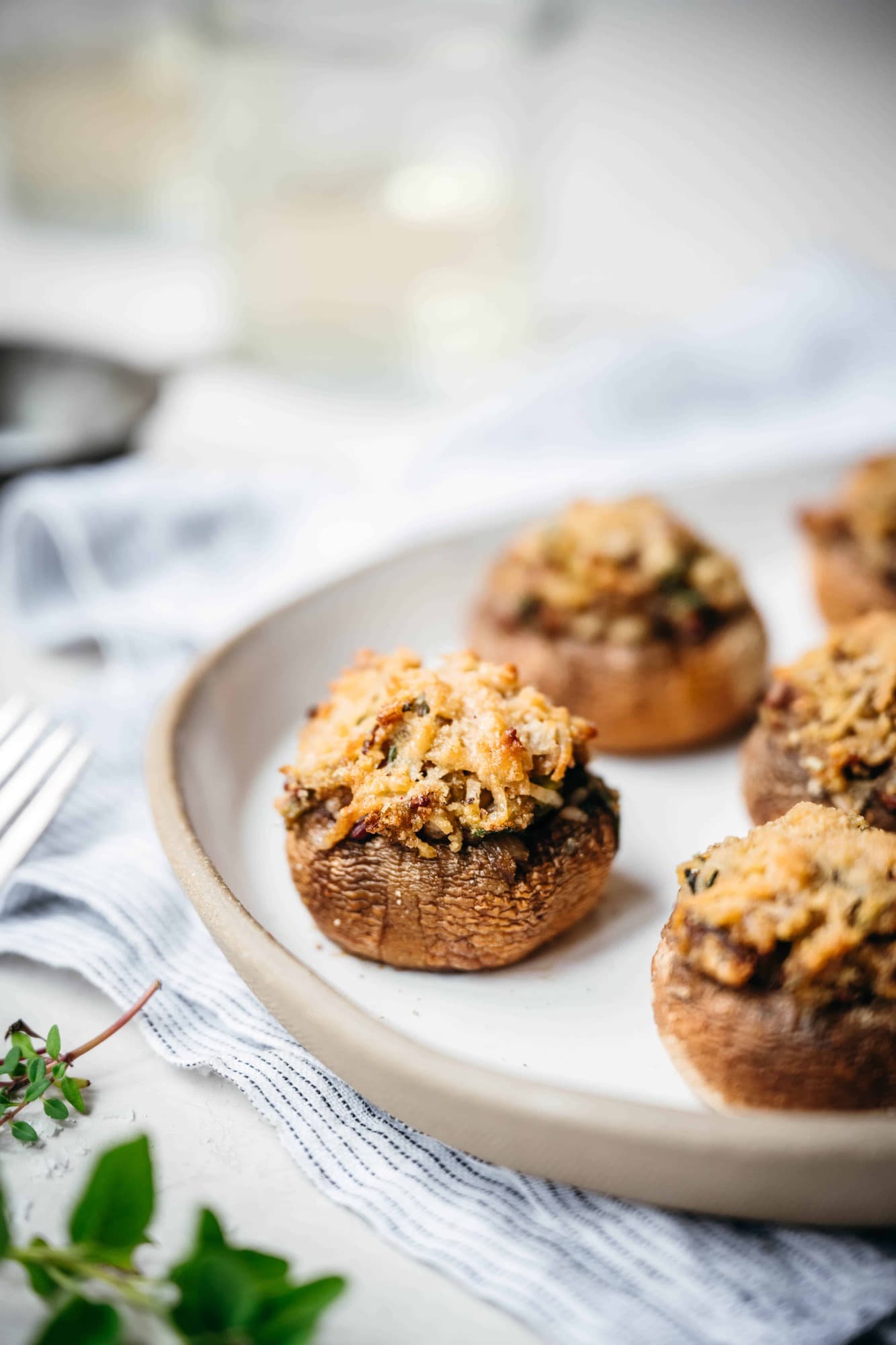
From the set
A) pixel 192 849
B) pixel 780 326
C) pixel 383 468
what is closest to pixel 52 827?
pixel 192 849

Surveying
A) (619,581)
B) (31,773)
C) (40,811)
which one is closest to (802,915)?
(619,581)

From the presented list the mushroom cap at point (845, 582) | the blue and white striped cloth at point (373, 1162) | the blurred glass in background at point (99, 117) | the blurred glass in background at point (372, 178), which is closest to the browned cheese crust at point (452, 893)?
the blue and white striped cloth at point (373, 1162)

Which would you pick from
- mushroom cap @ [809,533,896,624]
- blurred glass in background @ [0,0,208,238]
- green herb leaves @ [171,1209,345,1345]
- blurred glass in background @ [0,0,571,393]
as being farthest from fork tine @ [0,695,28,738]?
blurred glass in background @ [0,0,208,238]

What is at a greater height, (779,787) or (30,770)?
(779,787)

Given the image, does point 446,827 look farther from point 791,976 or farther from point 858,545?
point 858,545

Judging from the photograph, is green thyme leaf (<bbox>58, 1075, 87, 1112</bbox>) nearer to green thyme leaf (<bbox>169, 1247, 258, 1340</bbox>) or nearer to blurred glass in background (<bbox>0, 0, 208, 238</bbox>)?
green thyme leaf (<bbox>169, 1247, 258, 1340</bbox>)

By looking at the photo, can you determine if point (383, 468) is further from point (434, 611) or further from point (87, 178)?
point (87, 178)

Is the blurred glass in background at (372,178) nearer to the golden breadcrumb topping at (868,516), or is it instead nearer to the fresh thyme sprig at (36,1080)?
the golden breadcrumb topping at (868,516)
